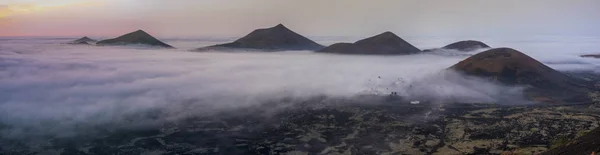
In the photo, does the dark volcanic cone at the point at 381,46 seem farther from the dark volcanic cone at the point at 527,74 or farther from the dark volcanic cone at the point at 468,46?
the dark volcanic cone at the point at 527,74

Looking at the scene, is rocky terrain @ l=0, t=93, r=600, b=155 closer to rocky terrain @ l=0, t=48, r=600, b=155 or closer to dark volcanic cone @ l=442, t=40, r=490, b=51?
rocky terrain @ l=0, t=48, r=600, b=155

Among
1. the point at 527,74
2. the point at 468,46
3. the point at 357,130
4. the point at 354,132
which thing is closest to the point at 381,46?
the point at 468,46

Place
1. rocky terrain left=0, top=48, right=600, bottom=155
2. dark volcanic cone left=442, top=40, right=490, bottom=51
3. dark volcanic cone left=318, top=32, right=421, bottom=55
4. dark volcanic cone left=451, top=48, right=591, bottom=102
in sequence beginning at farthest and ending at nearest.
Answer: dark volcanic cone left=442, top=40, right=490, bottom=51, dark volcanic cone left=318, top=32, right=421, bottom=55, dark volcanic cone left=451, top=48, right=591, bottom=102, rocky terrain left=0, top=48, right=600, bottom=155

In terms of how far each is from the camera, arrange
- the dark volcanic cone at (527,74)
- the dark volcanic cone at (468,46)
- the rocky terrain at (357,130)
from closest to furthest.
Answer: the rocky terrain at (357,130) < the dark volcanic cone at (527,74) < the dark volcanic cone at (468,46)

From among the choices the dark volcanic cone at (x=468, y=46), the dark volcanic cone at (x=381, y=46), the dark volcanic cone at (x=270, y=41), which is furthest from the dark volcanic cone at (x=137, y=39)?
the dark volcanic cone at (x=468, y=46)

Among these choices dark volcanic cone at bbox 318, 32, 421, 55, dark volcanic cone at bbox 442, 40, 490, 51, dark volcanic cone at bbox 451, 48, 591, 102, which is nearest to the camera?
dark volcanic cone at bbox 451, 48, 591, 102

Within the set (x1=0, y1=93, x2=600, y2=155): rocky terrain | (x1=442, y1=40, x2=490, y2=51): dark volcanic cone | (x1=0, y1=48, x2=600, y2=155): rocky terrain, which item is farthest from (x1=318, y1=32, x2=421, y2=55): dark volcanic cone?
(x1=0, y1=93, x2=600, y2=155): rocky terrain

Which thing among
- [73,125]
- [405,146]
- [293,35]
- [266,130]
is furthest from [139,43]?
[405,146]

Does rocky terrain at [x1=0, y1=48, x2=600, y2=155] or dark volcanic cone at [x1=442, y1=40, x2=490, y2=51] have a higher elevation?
dark volcanic cone at [x1=442, y1=40, x2=490, y2=51]
